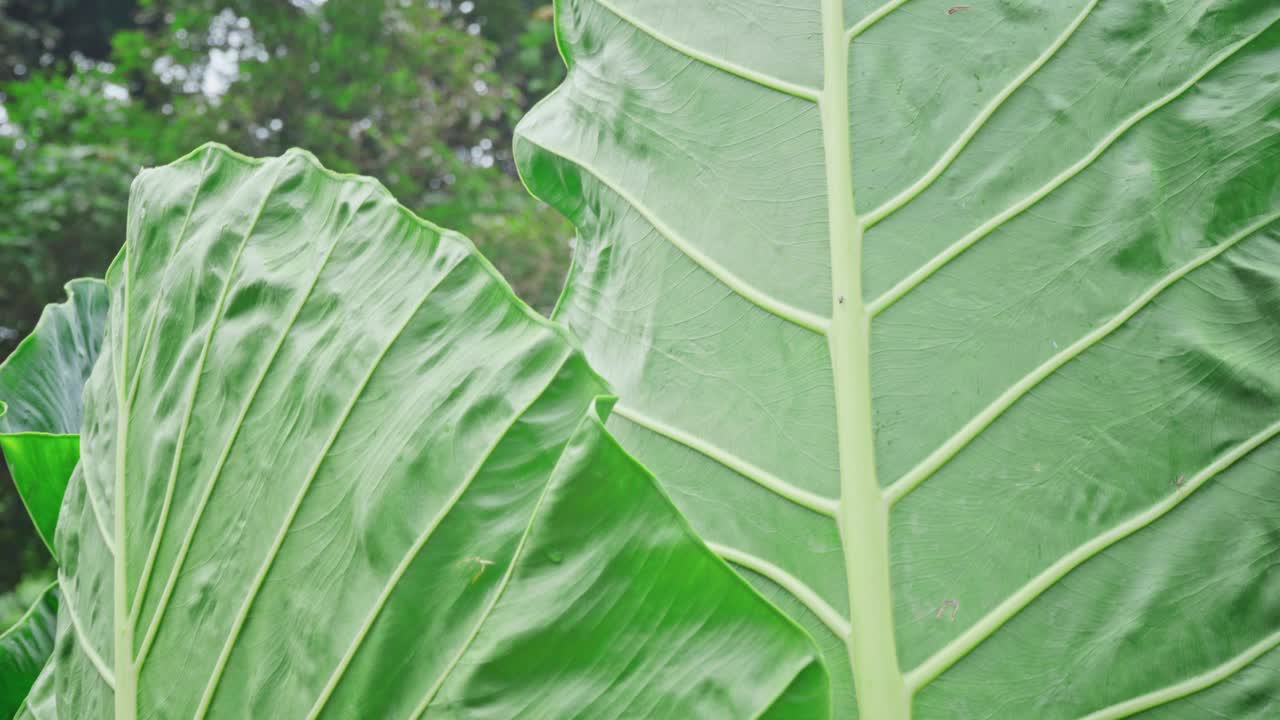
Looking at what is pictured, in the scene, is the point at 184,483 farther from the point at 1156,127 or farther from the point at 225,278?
the point at 1156,127

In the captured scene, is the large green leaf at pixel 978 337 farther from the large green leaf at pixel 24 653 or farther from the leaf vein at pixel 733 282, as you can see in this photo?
the large green leaf at pixel 24 653

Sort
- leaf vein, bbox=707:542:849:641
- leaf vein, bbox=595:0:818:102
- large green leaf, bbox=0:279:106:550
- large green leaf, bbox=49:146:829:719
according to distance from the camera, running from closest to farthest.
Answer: large green leaf, bbox=49:146:829:719
leaf vein, bbox=707:542:849:641
leaf vein, bbox=595:0:818:102
large green leaf, bbox=0:279:106:550

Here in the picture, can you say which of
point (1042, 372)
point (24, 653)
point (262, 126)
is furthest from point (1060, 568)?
point (262, 126)

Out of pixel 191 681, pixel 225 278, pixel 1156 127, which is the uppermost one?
pixel 1156 127

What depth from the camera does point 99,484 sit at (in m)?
0.70

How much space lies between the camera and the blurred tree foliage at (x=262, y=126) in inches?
194

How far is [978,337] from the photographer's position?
638mm

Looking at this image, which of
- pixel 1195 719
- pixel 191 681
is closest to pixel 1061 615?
pixel 1195 719

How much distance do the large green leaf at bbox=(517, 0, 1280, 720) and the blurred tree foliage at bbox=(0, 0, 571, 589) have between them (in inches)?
168

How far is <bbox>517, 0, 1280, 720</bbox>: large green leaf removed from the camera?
0.59 meters

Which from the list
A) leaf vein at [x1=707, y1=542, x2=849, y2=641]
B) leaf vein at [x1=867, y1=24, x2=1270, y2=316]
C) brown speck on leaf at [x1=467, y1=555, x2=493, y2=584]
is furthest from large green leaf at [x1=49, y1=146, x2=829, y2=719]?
leaf vein at [x1=867, y1=24, x2=1270, y2=316]

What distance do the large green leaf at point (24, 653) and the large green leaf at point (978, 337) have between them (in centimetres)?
62

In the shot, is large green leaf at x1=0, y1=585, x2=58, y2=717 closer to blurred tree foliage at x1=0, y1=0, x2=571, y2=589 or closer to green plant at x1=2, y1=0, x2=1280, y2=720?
green plant at x1=2, y1=0, x2=1280, y2=720

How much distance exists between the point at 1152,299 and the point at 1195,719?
9.9 inches
